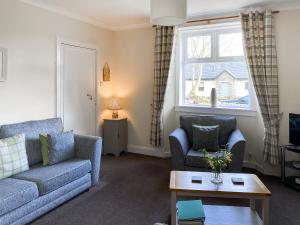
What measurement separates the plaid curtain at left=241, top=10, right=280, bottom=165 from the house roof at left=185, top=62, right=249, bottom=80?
1.38 ft

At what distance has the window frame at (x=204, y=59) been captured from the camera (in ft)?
13.5

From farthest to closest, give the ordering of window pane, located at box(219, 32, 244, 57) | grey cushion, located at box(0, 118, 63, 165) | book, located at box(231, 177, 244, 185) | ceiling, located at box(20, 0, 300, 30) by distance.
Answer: window pane, located at box(219, 32, 244, 57) < ceiling, located at box(20, 0, 300, 30) < grey cushion, located at box(0, 118, 63, 165) < book, located at box(231, 177, 244, 185)

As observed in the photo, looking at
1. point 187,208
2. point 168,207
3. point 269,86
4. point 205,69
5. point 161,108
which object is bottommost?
point 168,207

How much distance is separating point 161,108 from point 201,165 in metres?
1.56

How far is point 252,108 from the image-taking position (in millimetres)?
4074

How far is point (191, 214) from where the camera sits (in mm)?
2146

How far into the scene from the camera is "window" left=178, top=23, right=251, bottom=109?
4238 millimetres

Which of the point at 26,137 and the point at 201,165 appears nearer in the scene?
the point at 26,137

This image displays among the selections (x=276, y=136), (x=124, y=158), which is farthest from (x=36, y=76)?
(x=276, y=136)

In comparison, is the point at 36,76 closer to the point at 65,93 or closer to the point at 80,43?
the point at 65,93

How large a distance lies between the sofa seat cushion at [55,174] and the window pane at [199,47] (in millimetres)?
2722

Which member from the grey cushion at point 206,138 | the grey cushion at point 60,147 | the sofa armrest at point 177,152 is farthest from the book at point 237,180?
the grey cushion at point 60,147

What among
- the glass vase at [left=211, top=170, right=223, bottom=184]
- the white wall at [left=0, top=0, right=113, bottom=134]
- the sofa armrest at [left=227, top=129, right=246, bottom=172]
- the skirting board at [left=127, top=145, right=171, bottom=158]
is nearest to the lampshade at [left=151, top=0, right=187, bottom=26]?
the glass vase at [left=211, top=170, right=223, bottom=184]

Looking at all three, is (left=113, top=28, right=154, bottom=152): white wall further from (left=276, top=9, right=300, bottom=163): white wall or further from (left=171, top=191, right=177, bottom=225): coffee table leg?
(left=171, top=191, right=177, bottom=225): coffee table leg
